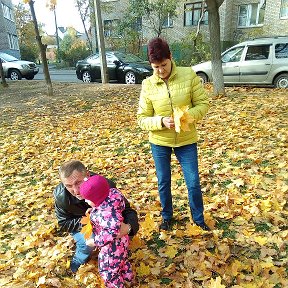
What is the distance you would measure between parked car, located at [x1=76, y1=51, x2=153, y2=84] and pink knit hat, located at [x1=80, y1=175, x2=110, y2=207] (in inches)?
468

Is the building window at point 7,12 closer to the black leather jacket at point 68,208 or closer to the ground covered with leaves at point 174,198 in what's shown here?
the ground covered with leaves at point 174,198

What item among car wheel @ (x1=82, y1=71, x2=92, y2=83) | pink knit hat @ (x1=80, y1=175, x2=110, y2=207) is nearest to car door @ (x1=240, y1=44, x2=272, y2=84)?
car wheel @ (x1=82, y1=71, x2=92, y2=83)

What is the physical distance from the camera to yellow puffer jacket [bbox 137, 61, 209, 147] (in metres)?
2.76

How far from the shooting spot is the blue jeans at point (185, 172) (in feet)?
9.53

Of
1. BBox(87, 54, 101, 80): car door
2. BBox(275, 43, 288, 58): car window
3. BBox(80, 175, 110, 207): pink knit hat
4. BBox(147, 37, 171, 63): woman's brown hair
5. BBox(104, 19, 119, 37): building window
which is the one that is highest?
BBox(104, 19, 119, 37): building window

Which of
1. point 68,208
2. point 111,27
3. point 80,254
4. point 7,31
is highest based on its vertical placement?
point 7,31

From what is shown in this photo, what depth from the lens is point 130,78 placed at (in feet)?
46.8

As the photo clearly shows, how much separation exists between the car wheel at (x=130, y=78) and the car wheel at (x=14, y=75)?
7636 millimetres

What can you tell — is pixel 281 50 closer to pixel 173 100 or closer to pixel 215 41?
pixel 215 41

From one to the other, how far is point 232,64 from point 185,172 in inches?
371

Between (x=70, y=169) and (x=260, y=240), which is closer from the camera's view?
(x=70, y=169)

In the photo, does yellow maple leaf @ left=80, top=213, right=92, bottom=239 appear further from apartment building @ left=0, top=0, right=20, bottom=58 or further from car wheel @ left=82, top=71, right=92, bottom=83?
apartment building @ left=0, top=0, right=20, bottom=58

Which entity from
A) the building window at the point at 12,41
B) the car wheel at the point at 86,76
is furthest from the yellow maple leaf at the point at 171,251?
the building window at the point at 12,41

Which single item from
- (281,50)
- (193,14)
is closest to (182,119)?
(281,50)
